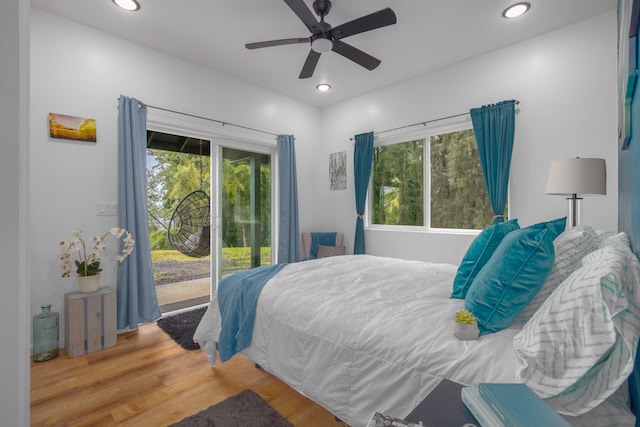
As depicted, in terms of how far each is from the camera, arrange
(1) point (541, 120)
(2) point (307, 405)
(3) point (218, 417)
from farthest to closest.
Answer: (1) point (541, 120) → (2) point (307, 405) → (3) point (218, 417)

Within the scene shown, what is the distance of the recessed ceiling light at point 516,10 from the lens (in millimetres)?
2467

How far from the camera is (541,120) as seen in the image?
9.40ft

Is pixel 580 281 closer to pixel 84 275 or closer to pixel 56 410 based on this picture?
pixel 56 410

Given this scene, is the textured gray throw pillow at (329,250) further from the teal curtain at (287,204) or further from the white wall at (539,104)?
the white wall at (539,104)

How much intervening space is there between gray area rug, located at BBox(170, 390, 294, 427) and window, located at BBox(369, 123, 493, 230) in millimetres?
2707

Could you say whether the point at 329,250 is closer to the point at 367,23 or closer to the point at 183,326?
the point at 183,326

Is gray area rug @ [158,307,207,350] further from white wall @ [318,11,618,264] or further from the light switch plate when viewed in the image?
white wall @ [318,11,618,264]

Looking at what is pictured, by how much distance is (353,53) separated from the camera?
255 centimetres

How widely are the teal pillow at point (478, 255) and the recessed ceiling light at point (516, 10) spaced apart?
188 cm

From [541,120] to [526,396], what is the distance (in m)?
2.99

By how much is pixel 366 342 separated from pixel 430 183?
284 centimetres

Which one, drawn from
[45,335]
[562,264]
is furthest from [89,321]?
[562,264]

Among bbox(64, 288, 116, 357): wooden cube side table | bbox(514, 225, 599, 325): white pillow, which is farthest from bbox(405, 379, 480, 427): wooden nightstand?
bbox(64, 288, 116, 357): wooden cube side table

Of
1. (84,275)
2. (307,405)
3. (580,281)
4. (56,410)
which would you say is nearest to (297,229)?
(84,275)
